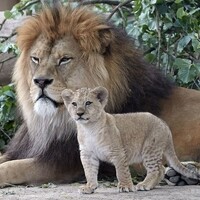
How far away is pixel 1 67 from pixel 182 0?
1.76 metres

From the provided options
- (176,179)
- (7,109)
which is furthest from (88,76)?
(7,109)

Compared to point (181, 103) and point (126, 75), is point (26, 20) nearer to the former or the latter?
point (126, 75)

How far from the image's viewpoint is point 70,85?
459 cm

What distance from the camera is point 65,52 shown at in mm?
4656

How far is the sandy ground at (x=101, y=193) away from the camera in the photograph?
392 centimetres

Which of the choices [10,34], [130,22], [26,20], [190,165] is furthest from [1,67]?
[190,165]

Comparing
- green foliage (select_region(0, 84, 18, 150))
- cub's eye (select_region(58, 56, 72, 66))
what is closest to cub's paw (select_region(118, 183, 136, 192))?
cub's eye (select_region(58, 56, 72, 66))

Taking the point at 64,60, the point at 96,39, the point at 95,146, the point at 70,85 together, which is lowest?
the point at 95,146

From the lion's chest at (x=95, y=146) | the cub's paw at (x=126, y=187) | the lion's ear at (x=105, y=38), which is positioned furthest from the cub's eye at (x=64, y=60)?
the cub's paw at (x=126, y=187)

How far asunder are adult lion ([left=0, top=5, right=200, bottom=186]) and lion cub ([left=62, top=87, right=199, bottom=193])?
48 centimetres

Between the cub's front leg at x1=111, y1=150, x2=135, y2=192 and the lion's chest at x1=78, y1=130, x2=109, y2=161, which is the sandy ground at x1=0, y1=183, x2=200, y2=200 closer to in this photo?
the cub's front leg at x1=111, y1=150, x2=135, y2=192

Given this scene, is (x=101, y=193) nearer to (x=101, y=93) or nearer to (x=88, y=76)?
(x=101, y=93)

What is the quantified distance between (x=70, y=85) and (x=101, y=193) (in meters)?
0.80

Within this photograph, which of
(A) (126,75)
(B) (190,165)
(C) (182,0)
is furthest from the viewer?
(C) (182,0)
